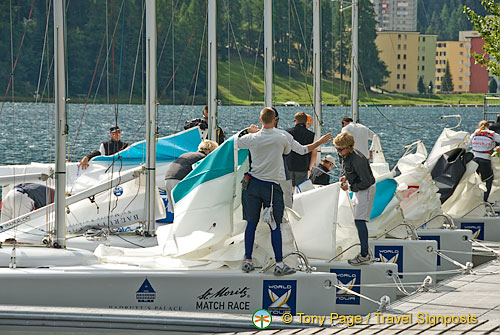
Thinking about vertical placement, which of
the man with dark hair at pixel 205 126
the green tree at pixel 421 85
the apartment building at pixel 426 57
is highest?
the man with dark hair at pixel 205 126

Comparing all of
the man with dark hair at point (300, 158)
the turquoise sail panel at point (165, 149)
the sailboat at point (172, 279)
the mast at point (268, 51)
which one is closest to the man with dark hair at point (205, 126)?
the turquoise sail panel at point (165, 149)

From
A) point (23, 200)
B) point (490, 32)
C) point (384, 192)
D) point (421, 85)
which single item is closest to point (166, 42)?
point (490, 32)

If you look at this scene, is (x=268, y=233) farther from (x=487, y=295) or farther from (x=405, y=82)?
(x=405, y=82)

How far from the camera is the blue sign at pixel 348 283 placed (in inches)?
415

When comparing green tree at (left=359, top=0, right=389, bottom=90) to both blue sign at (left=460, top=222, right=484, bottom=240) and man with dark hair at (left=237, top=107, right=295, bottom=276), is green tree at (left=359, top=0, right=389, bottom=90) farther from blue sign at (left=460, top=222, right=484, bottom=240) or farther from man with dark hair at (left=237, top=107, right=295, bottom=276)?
man with dark hair at (left=237, top=107, right=295, bottom=276)

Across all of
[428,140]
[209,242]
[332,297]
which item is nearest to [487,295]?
[332,297]

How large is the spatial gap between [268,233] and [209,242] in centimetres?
62

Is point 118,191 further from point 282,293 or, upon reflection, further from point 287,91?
point 287,91

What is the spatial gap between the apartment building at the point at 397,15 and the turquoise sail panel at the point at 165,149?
117229mm

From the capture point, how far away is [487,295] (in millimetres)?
10641

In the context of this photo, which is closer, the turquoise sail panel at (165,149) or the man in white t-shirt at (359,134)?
the turquoise sail panel at (165,149)

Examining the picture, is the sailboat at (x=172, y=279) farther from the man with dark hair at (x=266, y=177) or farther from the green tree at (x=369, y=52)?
the green tree at (x=369, y=52)

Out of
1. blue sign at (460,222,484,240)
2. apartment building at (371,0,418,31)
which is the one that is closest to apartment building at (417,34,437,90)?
apartment building at (371,0,418,31)

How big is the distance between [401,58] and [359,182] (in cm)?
13332
